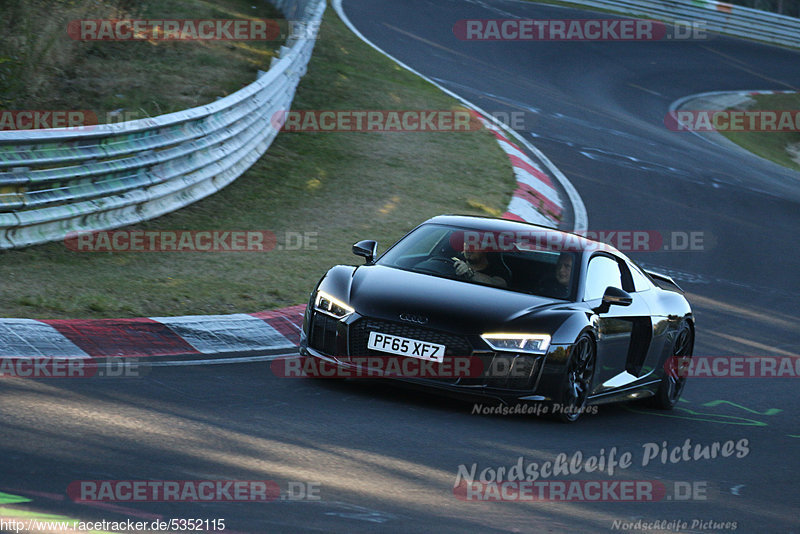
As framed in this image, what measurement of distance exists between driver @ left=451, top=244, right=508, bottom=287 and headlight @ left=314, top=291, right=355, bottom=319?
1.05 meters

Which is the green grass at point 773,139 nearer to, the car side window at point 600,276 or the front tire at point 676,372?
the front tire at point 676,372

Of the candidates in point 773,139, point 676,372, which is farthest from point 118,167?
point 773,139

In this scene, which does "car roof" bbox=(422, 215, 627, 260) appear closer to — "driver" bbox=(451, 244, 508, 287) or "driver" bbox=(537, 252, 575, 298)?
"driver" bbox=(537, 252, 575, 298)

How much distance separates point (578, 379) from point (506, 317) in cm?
80

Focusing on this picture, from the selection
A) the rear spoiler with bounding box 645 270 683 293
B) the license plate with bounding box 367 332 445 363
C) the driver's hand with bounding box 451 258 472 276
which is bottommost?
the rear spoiler with bounding box 645 270 683 293

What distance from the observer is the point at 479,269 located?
8430 millimetres

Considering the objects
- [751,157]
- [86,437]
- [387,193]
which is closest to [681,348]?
[86,437]

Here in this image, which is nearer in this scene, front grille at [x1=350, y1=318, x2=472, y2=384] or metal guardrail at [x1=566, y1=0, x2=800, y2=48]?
front grille at [x1=350, y1=318, x2=472, y2=384]

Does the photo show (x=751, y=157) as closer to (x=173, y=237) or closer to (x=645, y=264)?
(x=645, y=264)

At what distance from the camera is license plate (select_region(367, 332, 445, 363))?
7395 millimetres

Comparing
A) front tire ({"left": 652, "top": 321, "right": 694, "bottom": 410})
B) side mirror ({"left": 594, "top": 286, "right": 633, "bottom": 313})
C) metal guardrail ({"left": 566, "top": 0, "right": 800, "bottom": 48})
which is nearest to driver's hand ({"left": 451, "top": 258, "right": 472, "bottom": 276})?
side mirror ({"left": 594, "top": 286, "right": 633, "bottom": 313})

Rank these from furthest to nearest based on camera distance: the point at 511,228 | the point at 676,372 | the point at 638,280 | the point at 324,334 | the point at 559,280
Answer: the point at 676,372
the point at 638,280
the point at 511,228
the point at 559,280
the point at 324,334

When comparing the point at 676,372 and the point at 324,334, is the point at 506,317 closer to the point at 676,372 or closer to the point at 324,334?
the point at 324,334

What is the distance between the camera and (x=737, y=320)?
12.9m
